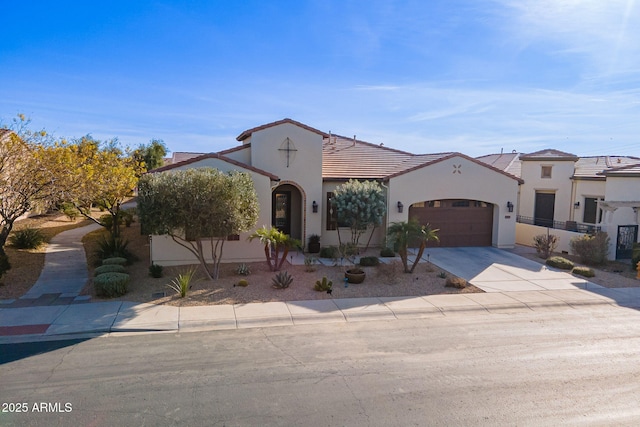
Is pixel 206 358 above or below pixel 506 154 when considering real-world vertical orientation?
below

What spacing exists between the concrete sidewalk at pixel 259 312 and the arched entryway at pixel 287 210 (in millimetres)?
8486

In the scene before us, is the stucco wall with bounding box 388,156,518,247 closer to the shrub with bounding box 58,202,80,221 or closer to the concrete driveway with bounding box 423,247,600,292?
the concrete driveway with bounding box 423,247,600,292

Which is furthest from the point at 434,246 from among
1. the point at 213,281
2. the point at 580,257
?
the point at 213,281

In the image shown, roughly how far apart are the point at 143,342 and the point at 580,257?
16911mm

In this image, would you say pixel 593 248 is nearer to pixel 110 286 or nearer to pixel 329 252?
pixel 329 252

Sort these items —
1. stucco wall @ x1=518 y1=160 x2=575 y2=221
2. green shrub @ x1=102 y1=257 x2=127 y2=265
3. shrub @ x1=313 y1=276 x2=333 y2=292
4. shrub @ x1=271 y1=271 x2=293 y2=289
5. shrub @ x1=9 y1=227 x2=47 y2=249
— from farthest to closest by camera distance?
stucco wall @ x1=518 y1=160 x2=575 y2=221
shrub @ x1=9 y1=227 x2=47 y2=249
green shrub @ x1=102 y1=257 x2=127 y2=265
shrub @ x1=271 y1=271 x2=293 y2=289
shrub @ x1=313 y1=276 x2=333 y2=292

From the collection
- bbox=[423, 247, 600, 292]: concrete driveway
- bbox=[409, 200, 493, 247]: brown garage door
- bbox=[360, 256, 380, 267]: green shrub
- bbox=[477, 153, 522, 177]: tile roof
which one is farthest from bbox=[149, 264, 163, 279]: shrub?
bbox=[477, 153, 522, 177]: tile roof

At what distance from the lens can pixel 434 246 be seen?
20.1 m

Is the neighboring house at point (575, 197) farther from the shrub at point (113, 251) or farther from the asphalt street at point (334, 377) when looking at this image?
the shrub at point (113, 251)

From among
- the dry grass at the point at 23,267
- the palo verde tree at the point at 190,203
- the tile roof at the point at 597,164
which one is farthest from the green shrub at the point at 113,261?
the tile roof at the point at 597,164

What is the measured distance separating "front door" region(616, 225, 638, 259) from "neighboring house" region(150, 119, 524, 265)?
13.7 ft

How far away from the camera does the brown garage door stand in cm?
2002

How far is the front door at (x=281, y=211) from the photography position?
1980cm

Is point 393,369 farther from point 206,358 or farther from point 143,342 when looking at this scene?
point 143,342
